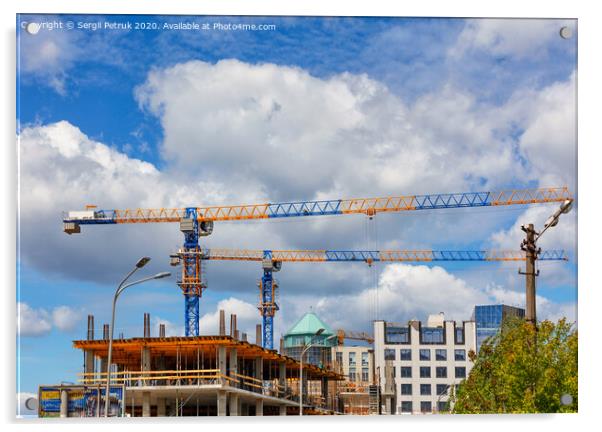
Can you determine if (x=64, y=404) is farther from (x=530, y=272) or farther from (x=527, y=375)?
(x=530, y=272)

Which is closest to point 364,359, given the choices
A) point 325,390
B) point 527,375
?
point 325,390

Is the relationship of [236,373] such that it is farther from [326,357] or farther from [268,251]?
[326,357]

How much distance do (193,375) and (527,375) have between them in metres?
19.3

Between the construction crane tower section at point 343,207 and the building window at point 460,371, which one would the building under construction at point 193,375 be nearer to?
the construction crane tower section at point 343,207

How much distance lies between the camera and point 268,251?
107250mm

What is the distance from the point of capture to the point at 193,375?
56.3 metres

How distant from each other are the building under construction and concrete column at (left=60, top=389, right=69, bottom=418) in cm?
580

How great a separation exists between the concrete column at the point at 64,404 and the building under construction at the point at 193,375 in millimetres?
5799

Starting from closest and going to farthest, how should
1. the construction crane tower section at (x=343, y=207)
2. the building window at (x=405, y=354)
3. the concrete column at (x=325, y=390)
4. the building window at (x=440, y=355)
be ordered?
the construction crane tower section at (x=343, y=207) < the concrete column at (x=325, y=390) < the building window at (x=440, y=355) < the building window at (x=405, y=354)

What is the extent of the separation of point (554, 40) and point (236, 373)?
24.5m

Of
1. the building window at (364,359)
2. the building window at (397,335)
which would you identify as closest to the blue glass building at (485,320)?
the building window at (397,335)

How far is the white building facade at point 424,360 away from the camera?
140 m

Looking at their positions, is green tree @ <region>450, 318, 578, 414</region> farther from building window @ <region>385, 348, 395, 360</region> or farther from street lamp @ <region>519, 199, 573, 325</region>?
building window @ <region>385, 348, 395, 360</region>
